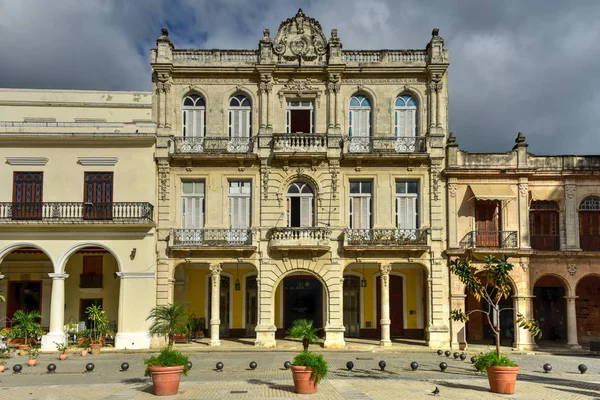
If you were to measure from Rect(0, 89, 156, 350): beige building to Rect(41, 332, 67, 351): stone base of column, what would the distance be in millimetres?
41

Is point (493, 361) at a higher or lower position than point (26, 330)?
higher

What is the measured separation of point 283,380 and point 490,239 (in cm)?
1400

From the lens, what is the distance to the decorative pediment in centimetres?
2880

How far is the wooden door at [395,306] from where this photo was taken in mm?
30734

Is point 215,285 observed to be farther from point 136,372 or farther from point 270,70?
Result: point 270,70

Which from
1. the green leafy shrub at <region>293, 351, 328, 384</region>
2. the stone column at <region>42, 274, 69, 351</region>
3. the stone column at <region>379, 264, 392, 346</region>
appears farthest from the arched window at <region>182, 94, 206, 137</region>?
the green leafy shrub at <region>293, 351, 328, 384</region>

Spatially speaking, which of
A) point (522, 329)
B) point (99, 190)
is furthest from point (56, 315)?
point (522, 329)

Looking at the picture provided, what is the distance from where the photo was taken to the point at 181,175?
93.1 ft

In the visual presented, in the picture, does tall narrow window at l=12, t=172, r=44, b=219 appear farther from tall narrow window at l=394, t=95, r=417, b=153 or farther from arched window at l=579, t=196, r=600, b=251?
arched window at l=579, t=196, r=600, b=251

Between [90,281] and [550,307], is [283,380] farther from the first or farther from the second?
[550,307]

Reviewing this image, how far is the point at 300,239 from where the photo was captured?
27.4 m

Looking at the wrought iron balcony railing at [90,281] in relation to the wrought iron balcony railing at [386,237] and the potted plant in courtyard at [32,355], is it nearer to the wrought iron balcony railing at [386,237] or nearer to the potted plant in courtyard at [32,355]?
the potted plant in courtyard at [32,355]

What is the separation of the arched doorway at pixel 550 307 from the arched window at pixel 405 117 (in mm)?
10536

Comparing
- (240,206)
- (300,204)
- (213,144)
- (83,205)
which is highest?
(213,144)
